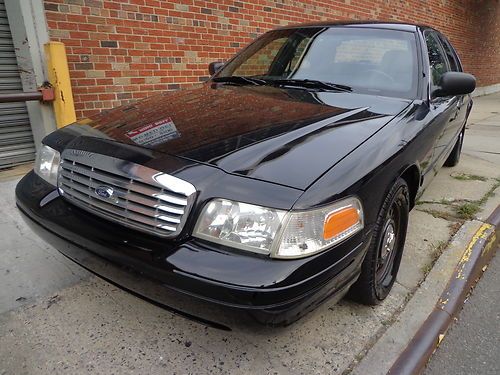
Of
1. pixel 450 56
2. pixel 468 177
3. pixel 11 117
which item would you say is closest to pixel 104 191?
pixel 11 117

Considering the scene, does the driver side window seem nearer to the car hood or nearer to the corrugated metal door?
the car hood

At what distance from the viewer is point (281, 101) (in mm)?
2494

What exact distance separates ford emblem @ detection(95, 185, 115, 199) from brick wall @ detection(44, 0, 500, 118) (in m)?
2.65

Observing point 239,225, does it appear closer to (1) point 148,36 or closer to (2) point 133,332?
(2) point 133,332

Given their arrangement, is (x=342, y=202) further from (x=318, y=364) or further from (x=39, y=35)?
(x=39, y=35)

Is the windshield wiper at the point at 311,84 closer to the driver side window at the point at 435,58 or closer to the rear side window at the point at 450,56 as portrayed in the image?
the driver side window at the point at 435,58

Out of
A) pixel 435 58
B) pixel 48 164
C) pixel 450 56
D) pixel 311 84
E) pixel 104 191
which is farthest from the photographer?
pixel 450 56

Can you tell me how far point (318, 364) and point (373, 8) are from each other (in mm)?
8290

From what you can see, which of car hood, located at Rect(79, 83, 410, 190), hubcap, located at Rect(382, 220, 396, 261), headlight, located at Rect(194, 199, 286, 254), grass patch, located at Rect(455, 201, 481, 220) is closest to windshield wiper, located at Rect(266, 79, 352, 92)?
car hood, located at Rect(79, 83, 410, 190)

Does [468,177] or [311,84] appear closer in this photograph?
[311,84]

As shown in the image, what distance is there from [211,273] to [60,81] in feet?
9.94

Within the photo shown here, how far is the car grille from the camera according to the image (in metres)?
1.61

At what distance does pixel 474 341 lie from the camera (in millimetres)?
2240

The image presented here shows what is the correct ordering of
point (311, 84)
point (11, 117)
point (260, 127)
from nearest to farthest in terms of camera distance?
1. point (260, 127)
2. point (311, 84)
3. point (11, 117)
